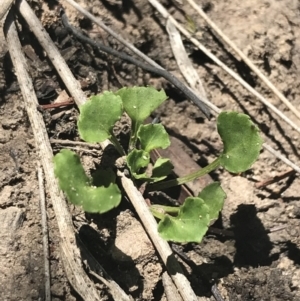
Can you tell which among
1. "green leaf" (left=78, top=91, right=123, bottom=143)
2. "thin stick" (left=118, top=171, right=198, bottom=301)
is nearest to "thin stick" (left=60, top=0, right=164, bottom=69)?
"green leaf" (left=78, top=91, right=123, bottom=143)

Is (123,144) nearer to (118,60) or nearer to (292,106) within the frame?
(118,60)

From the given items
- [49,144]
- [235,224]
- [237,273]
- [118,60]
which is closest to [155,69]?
[118,60]

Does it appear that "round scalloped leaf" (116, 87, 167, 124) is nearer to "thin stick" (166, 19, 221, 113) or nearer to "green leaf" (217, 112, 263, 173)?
"green leaf" (217, 112, 263, 173)

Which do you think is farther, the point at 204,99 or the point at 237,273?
the point at 204,99

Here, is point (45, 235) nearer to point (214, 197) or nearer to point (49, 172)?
point (49, 172)

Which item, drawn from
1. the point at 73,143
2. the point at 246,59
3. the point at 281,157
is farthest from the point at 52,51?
the point at 281,157

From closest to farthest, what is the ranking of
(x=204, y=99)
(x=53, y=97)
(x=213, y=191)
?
1. (x=213, y=191)
2. (x=53, y=97)
3. (x=204, y=99)

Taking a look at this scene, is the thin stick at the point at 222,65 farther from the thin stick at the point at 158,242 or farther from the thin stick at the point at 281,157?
the thin stick at the point at 158,242
